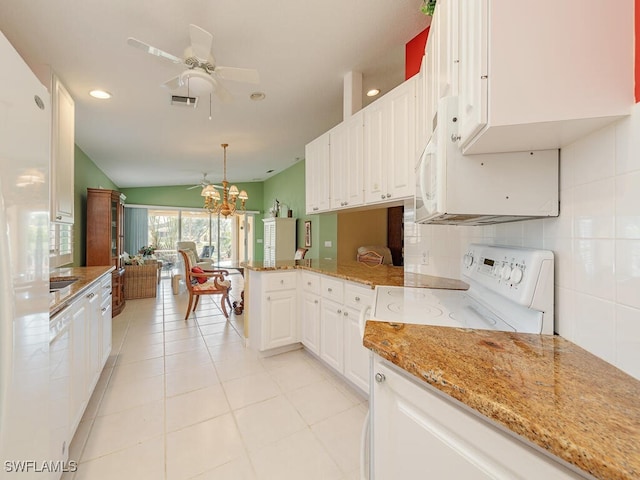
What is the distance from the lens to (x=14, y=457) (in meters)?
0.69

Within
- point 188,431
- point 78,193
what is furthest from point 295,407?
point 78,193

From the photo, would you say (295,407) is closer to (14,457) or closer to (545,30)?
(14,457)

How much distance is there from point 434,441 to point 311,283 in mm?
1906

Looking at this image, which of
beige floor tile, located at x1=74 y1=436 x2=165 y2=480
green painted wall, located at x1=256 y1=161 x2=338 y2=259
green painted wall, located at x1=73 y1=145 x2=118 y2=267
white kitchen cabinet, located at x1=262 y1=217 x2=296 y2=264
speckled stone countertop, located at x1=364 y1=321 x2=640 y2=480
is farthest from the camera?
white kitchen cabinet, located at x1=262 y1=217 x2=296 y2=264

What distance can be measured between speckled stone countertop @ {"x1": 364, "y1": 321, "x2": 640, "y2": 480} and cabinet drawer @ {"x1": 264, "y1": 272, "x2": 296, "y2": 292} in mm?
1761

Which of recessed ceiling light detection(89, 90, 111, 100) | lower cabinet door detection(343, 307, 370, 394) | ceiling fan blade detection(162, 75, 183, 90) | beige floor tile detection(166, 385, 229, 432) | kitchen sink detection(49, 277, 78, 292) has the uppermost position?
recessed ceiling light detection(89, 90, 111, 100)

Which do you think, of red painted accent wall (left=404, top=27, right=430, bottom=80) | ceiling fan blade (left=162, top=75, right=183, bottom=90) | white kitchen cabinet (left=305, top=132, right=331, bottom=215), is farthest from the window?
red painted accent wall (left=404, top=27, right=430, bottom=80)

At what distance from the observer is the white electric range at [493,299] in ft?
3.01

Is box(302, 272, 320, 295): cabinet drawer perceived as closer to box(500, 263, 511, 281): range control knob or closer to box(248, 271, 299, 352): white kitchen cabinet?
box(248, 271, 299, 352): white kitchen cabinet

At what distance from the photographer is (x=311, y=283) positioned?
2547 millimetres

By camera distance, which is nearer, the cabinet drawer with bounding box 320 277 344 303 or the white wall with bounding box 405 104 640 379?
the white wall with bounding box 405 104 640 379

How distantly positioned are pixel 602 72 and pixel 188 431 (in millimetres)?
2425

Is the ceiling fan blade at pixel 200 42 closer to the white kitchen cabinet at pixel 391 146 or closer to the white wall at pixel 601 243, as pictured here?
the white kitchen cabinet at pixel 391 146

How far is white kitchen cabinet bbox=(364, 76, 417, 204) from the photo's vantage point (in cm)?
195
